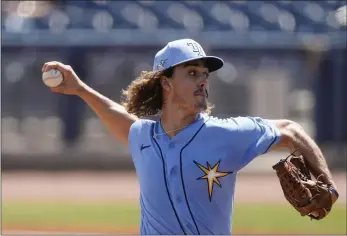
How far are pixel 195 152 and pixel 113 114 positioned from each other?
2.22ft

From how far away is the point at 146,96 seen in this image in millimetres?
3555

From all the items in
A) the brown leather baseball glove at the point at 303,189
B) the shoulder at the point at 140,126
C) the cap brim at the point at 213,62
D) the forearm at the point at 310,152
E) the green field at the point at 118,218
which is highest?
the green field at the point at 118,218

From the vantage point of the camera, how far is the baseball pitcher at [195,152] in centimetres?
317

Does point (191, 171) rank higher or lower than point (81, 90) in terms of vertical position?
lower

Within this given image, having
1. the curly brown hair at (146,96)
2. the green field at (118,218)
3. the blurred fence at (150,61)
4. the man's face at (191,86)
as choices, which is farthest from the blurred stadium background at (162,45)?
the man's face at (191,86)

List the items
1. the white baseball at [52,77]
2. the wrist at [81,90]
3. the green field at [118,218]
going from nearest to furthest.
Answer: the white baseball at [52,77], the wrist at [81,90], the green field at [118,218]

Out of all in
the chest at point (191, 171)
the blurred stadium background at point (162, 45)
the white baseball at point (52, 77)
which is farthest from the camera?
the blurred stadium background at point (162, 45)

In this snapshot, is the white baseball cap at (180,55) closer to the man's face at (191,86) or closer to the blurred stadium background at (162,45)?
the man's face at (191,86)

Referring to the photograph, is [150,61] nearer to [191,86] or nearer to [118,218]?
[118,218]

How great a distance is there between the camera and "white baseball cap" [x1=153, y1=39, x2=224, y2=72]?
10.6ft

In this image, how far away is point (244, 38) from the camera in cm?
2050

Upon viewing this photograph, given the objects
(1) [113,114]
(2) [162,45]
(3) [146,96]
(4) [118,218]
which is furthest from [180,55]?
(2) [162,45]

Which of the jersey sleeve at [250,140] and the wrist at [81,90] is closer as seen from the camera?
the jersey sleeve at [250,140]

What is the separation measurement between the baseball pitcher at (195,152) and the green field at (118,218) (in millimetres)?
6034
